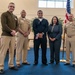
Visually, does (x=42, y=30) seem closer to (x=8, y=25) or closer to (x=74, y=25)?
(x=74, y=25)

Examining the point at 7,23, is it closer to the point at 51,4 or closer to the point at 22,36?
the point at 22,36

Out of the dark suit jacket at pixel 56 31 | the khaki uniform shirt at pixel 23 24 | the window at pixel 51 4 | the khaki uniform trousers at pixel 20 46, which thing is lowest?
the khaki uniform trousers at pixel 20 46

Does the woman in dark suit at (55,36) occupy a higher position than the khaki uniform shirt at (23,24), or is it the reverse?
the khaki uniform shirt at (23,24)

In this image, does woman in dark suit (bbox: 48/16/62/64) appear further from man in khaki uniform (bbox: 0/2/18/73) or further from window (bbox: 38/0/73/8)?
window (bbox: 38/0/73/8)

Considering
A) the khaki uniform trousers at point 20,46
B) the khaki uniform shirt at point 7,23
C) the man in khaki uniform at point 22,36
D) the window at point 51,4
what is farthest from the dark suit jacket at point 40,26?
the window at point 51,4

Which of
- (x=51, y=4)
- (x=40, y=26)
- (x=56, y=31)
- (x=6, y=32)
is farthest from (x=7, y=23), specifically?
(x=51, y=4)

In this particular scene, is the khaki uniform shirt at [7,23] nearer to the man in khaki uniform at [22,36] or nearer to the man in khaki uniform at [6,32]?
the man in khaki uniform at [6,32]

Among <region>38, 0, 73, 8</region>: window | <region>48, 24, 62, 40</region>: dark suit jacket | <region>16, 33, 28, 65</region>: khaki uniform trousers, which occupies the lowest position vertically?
<region>16, 33, 28, 65</region>: khaki uniform trousers

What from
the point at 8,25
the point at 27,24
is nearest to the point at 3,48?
the point at 8,25

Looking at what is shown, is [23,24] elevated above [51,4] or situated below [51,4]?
below

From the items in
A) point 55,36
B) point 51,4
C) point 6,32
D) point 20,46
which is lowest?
point 20,46

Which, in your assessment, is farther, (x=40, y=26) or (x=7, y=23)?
(x=40, y=26)

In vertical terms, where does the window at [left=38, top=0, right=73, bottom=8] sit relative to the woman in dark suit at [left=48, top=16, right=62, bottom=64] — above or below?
above

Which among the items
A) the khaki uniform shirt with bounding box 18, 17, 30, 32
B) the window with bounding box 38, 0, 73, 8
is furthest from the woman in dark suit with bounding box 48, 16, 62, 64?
the window with bounding box 38, 0, 73, 8
